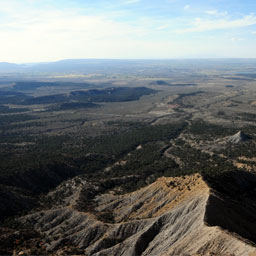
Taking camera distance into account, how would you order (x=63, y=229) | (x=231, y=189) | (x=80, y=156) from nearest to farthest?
(x=63, y=229) → (x=231, y=189) → (x=80, y=156)

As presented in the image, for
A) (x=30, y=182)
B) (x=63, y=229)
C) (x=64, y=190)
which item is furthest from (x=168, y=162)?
(x=63, y=229)

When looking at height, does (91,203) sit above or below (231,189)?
below

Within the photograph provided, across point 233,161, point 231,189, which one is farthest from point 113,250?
point 233,161

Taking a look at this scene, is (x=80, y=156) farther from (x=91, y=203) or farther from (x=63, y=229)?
(x=63, y=229)

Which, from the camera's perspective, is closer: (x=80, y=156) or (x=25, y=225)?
(x=25, y=225)

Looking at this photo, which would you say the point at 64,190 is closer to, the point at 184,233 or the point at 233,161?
the point at 184,233

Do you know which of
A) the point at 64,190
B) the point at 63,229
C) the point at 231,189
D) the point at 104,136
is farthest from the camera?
the point at 104,136
